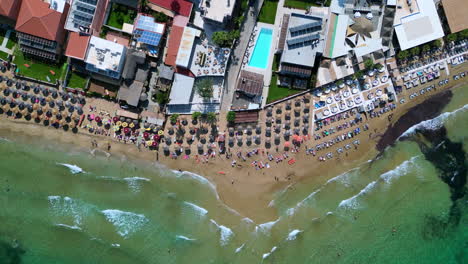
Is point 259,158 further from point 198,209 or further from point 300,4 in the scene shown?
point 300,4

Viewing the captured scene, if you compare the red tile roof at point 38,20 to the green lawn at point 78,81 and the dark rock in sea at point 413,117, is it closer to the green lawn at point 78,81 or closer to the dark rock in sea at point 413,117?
the green lawn at point 78,81

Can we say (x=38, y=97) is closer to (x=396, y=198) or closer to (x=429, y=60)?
(x=396, y=198)

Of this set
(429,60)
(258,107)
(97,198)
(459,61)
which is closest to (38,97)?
(97,198)

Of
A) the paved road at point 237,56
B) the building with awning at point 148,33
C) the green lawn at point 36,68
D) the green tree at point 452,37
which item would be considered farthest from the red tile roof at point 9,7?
the green tree at point 452,37

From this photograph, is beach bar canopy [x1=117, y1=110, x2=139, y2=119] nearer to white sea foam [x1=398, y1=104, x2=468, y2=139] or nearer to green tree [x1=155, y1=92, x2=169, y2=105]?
green tree [x1=155, y1=92, x2=169, y2=105]

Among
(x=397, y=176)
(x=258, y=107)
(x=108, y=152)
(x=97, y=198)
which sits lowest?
(x=97, y=198)

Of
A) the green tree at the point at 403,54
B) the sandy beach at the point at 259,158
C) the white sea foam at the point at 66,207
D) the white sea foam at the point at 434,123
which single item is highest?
the green tree at the point at 403,54
